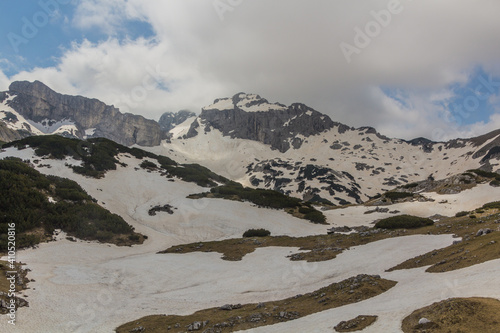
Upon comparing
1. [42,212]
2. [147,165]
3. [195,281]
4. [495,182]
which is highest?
[147,165]

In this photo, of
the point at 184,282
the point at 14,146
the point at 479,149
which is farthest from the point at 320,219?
the point at 479,149

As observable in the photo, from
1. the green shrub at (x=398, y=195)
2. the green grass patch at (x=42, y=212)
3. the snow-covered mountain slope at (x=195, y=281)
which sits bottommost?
the snow-covered mountain slope at (x=195, y=281)

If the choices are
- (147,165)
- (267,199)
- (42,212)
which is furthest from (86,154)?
(267,199)

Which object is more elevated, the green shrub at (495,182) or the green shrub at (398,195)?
the green shrub at (398,195)

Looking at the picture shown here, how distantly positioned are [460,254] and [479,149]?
231m

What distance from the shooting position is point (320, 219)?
181 feet

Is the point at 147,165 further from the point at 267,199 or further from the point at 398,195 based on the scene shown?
the point at 398,195

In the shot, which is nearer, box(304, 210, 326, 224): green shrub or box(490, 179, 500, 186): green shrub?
box(304, 210, 326, 224): green shrub

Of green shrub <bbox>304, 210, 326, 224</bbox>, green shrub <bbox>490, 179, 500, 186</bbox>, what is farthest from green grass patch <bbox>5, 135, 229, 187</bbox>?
green shrub <bbox>490, 179, 500, 186</bbox>

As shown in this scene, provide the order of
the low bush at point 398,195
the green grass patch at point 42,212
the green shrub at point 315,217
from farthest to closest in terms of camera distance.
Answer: the low bush at point 398,195 < the green shrub at point 315,217 < the green grass patch at point 42,212

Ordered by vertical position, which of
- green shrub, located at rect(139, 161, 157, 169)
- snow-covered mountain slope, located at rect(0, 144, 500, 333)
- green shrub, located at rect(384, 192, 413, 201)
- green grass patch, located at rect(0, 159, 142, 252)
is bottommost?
snow-covered mountain slope, located at rect(0, 144, 500, 333)

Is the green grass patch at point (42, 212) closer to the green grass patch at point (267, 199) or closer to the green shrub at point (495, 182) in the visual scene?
the green grass patch at point (267, 199)

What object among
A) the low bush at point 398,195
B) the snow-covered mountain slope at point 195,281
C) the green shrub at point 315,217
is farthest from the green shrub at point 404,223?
the low bush at point 398,195

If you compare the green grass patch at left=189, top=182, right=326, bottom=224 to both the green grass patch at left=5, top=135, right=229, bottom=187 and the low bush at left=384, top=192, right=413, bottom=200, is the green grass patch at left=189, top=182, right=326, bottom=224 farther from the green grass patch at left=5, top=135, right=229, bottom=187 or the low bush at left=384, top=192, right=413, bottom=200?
the low bush at left=384, top=192, right=413, bottom=200
